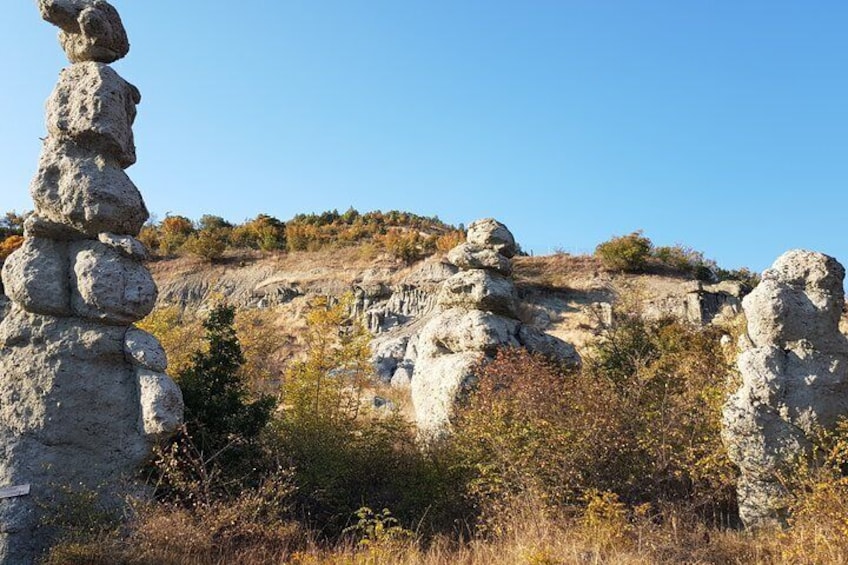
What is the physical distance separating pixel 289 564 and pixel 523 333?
5277mm

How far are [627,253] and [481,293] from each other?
1886 cm

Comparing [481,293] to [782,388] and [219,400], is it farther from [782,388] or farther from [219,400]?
[782,388]

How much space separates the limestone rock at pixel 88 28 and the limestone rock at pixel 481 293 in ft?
17.6

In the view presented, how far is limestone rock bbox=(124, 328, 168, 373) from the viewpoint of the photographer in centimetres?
586

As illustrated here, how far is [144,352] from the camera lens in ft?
19.3

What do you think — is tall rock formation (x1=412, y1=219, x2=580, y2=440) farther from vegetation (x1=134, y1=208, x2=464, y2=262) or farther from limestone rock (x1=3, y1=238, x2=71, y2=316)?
vegetation (x1=134, y1=208, x2=464, y2=262)

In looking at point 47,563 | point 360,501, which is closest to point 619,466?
point 360,501

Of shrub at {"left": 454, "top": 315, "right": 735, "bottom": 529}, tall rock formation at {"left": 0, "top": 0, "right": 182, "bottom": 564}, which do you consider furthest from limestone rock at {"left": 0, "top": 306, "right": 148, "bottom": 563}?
shrub at {"left": 454, "top": 315, "right": 735, "bottom": 529}

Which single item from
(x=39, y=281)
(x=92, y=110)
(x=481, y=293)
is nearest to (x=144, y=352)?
(x=39, y=281)

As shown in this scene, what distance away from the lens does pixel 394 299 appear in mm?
26000

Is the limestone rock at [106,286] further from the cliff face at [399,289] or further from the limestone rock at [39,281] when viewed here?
the cliff face at [399,289]

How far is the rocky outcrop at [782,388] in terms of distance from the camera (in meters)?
5.95

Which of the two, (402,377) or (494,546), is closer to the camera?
(494,546)

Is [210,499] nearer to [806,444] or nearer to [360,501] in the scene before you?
[360,501]
